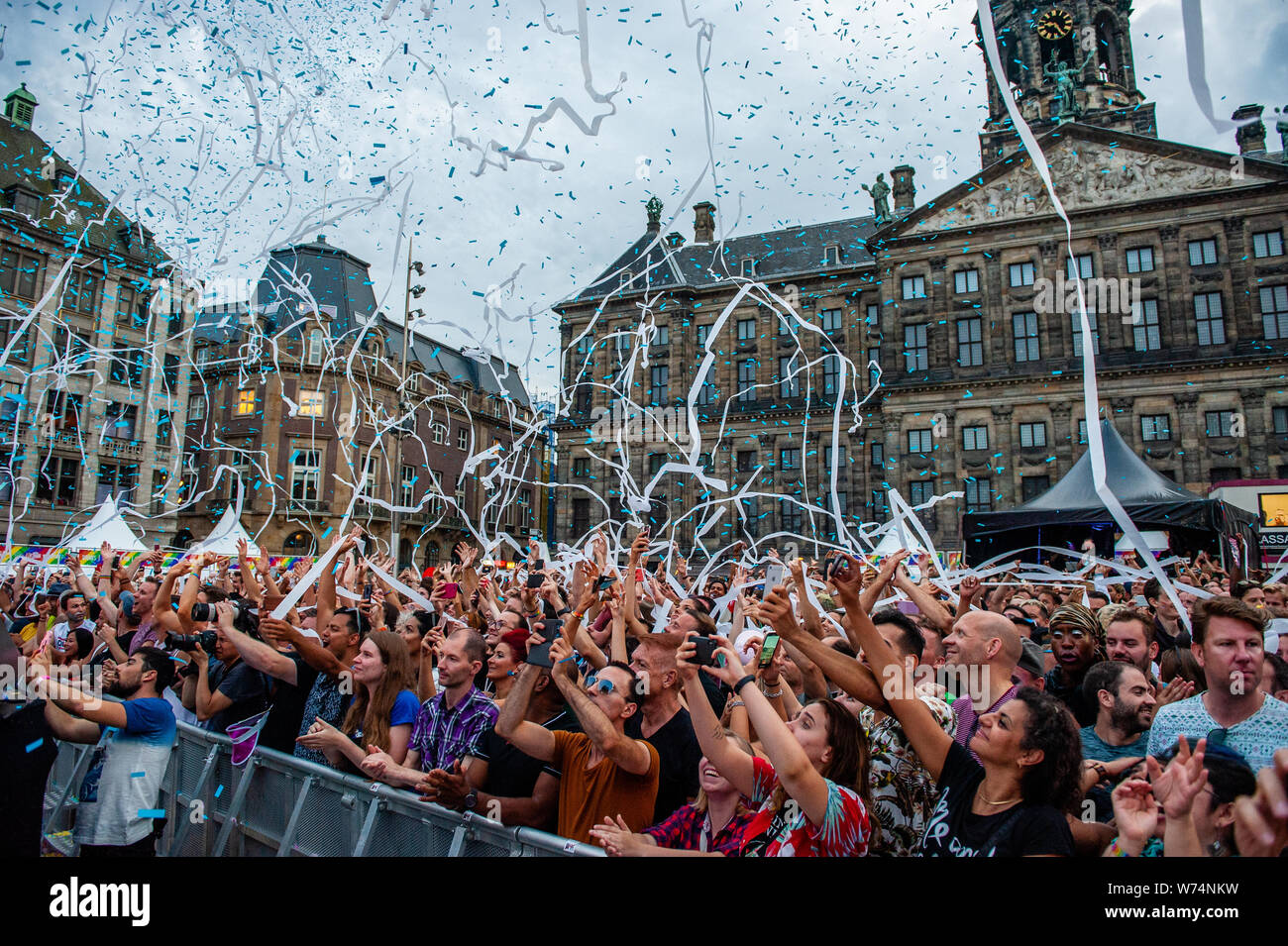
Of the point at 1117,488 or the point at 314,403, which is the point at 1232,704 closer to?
the point at 1117,488

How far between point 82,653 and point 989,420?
122ft

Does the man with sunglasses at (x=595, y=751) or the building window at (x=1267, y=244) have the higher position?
the building window at (x=1267, y=244)

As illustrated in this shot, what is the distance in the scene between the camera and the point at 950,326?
37.9 metres

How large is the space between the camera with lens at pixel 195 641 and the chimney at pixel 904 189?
4458cm

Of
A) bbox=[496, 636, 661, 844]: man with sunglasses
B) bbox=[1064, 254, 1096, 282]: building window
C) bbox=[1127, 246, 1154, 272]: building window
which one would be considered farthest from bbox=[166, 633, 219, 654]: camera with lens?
bbox=[1127, 246, 1154, 272]: building window

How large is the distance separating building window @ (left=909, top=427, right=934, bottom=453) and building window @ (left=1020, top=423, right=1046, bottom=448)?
4108mm

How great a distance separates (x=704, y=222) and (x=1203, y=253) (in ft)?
83.5

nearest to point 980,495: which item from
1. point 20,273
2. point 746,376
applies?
point 746,376

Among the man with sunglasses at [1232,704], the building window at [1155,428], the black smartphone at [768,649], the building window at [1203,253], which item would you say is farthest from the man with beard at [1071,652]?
the building window at [1203,253]

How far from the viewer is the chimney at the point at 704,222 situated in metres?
46.7

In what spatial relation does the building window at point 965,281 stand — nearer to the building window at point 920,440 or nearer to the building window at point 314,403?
the building window at point 920,440

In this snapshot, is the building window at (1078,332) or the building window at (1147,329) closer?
the building window at (1147,329)

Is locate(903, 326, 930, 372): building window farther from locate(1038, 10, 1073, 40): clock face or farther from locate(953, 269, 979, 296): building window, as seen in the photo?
locate(1038, 10, 1073, 40): clock face

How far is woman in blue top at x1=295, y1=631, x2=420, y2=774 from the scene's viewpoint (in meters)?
4.29
